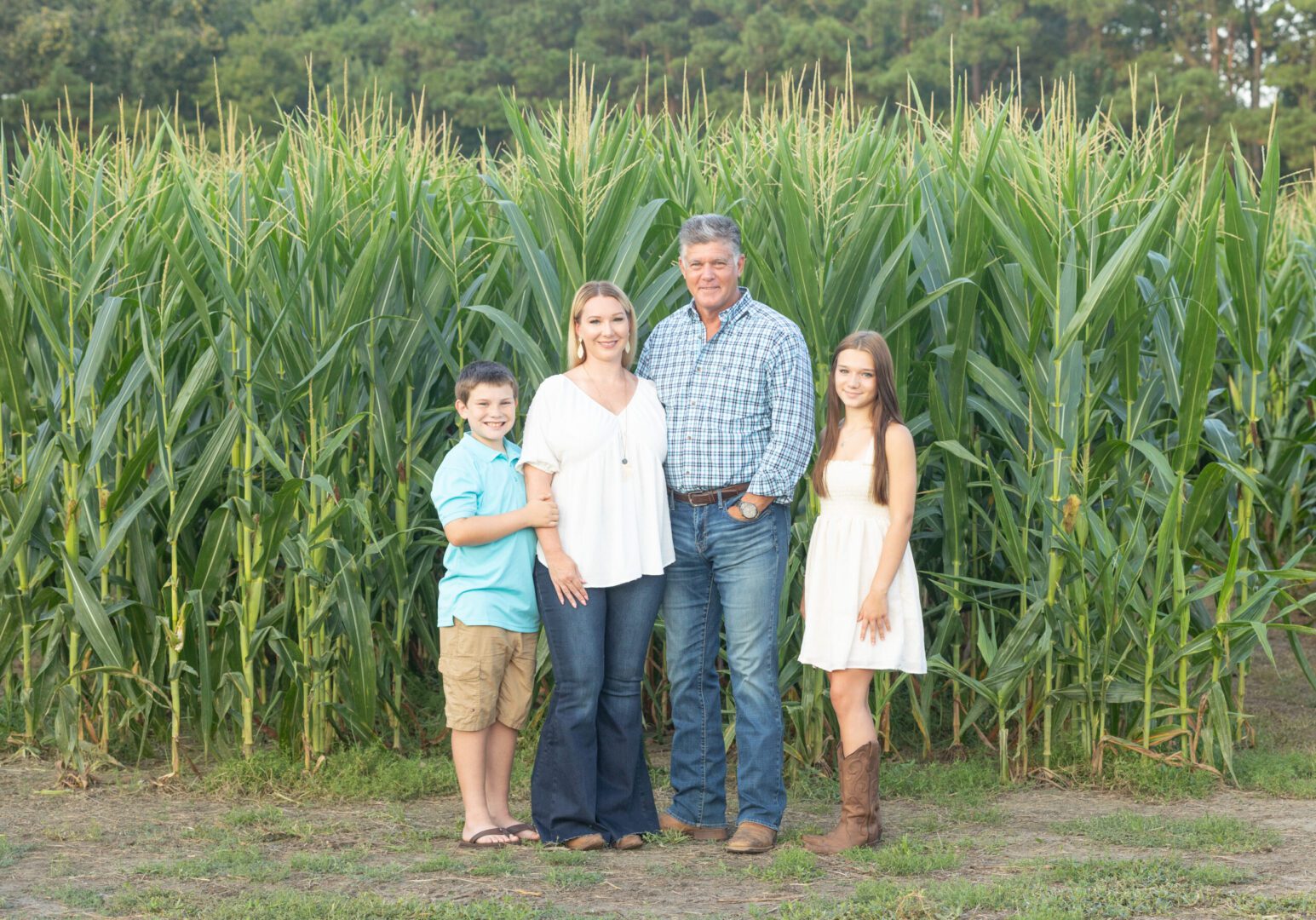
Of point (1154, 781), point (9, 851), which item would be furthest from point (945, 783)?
point (9, 851)

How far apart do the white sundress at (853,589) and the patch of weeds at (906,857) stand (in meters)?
0.56

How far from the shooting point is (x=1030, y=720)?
505 cm

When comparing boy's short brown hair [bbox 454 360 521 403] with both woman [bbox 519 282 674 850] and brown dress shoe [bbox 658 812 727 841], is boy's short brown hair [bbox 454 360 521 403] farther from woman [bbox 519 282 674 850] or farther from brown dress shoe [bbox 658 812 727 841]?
brown dress shoe [bbox 658 812 727 841]

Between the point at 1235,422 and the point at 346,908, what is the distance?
441 centimetres

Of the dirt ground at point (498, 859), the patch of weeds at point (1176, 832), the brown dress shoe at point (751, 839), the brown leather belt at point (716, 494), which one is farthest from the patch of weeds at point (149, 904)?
the patch of weeds at point (1176, 832)

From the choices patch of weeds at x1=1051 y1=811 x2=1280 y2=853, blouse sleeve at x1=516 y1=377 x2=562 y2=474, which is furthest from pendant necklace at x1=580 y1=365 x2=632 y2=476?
patch of weeds at x1=1051 y1=811 x2=1280 y2=853

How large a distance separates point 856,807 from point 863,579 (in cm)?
72

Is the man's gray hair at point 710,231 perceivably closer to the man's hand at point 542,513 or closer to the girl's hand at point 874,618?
the man's hand at point 542,513

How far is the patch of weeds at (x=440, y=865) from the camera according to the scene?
158 inches

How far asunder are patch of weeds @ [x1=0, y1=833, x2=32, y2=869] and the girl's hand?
109 inches

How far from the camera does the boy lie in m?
4.16

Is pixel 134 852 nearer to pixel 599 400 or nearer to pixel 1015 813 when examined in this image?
pixel 599 400

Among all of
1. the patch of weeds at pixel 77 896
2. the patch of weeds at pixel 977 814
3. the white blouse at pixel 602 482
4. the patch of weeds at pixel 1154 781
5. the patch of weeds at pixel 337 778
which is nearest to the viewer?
the patch of weeds at pixel 77 896

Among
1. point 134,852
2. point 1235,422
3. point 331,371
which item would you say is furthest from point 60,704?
point 1235,422
